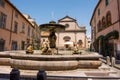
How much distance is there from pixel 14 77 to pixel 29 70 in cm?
243

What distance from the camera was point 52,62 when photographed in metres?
5.99

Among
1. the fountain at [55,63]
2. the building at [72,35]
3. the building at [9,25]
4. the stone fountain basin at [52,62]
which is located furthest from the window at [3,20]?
the building at [72,35]

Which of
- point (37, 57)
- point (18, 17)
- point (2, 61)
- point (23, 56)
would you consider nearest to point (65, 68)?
point (37, 57)

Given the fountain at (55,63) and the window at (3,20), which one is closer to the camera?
the fountain at (55,63)

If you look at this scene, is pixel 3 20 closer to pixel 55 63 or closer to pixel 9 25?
pixel 9 25

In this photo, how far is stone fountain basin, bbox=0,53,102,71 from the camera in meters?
6.00

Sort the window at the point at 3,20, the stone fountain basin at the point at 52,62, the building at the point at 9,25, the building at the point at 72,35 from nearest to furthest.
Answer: the stone fountain basin at the point at 52,62
the window at the point at 3,20
the building at the point at 9,25
the building at the point at 72,35

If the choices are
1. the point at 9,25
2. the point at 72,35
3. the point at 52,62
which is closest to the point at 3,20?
the point at 9,25

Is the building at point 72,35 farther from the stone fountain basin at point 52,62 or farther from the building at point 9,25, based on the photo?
the stone fountain basin at point 52,62

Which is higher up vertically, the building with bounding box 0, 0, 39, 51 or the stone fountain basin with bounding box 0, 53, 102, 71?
the building with bounding box 0, 0, 39, 51

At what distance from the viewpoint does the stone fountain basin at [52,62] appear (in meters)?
6.00

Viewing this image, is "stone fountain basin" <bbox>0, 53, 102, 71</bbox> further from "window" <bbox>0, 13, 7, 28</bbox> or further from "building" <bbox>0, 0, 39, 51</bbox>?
"building" <bbox>0, 0, 39, 51</bbox>

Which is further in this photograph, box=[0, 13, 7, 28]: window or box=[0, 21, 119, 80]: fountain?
box=[0, 13, 7, 28]: window

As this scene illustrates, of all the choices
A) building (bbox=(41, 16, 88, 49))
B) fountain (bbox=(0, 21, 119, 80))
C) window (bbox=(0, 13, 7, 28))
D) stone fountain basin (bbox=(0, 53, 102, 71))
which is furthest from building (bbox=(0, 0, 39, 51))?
building (bbox=(41, 16, 88, 49))
